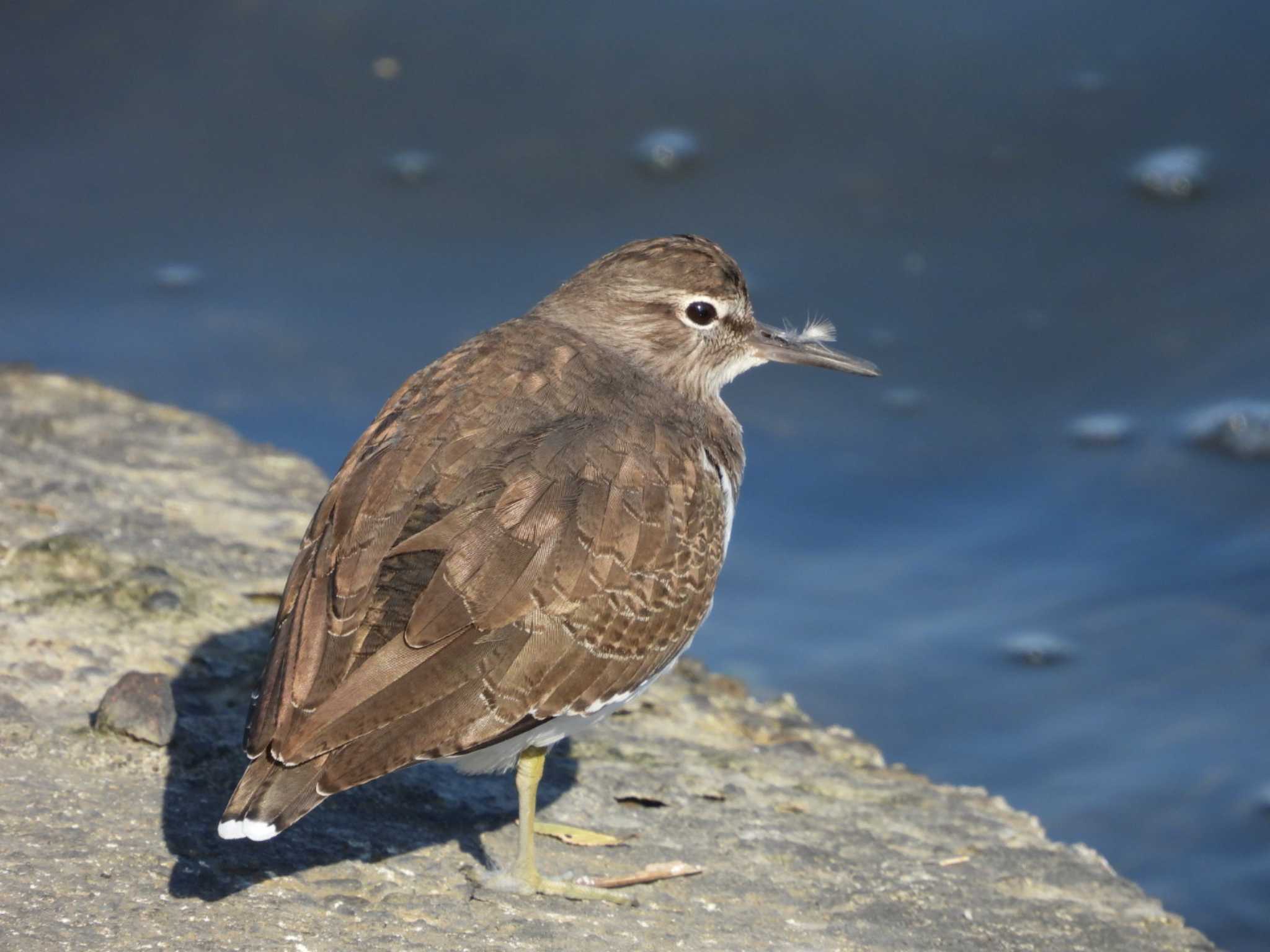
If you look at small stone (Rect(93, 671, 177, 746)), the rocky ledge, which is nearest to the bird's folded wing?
the rocky ledge

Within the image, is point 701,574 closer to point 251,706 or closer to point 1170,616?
point 251,706

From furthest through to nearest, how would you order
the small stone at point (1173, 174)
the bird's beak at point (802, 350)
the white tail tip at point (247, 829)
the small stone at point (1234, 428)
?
1. the small stone at point (1173, 174)
2. the small stone at point (1234, 428)
3. the bird's beak at point (802, 350)
4. the white tail tip at point (247, 829)

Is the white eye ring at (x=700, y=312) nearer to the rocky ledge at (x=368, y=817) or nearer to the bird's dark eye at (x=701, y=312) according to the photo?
the bird's dark eye at (x=701, y=312)

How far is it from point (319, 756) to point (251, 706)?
293 millimetres

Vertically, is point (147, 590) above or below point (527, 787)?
above

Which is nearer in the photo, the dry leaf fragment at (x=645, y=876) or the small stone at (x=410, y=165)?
the dry leaf fragment at (x=645, y=876)

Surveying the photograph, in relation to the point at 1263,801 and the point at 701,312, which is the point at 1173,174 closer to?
the point at 1263,801

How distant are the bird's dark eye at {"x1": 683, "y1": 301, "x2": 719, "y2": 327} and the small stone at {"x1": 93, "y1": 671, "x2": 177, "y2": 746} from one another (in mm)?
2272

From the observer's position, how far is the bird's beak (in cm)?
663

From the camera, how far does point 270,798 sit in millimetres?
4570

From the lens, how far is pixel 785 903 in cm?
548

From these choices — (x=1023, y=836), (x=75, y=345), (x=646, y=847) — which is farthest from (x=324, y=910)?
(x=75, y=345)

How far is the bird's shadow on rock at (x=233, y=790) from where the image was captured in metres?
5.08

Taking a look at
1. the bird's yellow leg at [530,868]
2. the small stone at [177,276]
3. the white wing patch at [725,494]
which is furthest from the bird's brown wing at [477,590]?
the small stone at [177,276]
